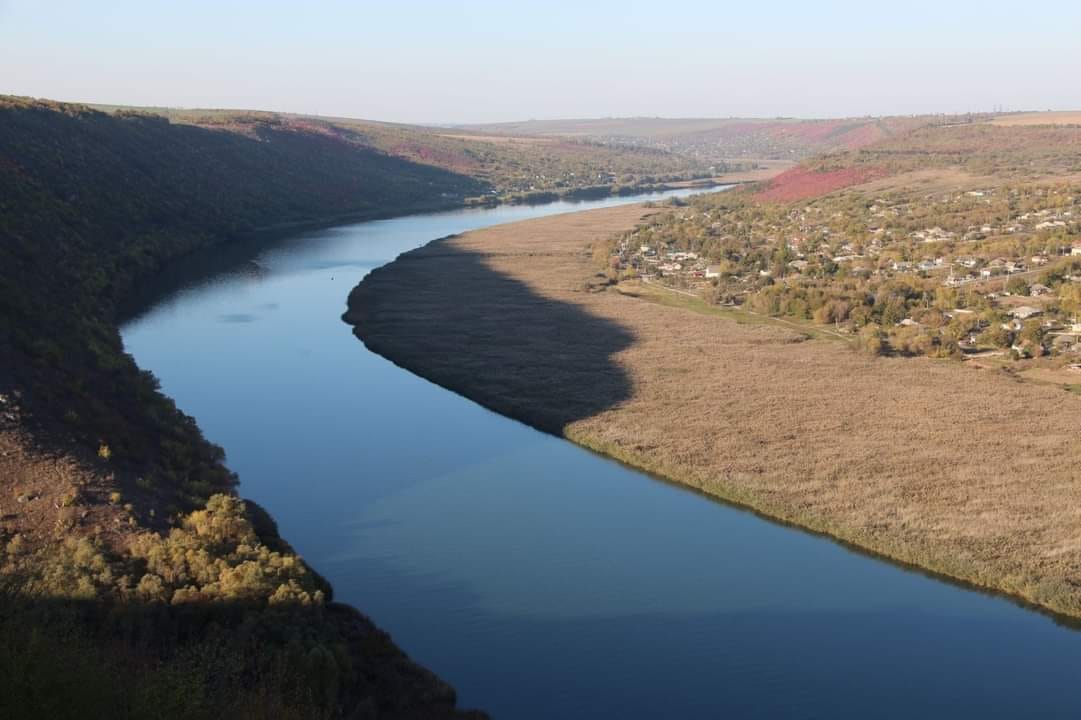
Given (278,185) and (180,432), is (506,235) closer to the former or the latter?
(278,185)

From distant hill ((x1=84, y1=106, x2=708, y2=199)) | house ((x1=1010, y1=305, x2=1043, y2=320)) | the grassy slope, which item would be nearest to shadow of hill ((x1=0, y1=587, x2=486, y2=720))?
the grassy slope

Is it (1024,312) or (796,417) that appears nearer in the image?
(796,417)

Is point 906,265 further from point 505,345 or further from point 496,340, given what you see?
point 505,345

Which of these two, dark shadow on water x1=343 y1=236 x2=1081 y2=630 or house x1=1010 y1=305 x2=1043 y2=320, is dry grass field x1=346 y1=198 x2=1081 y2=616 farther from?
house x1=1010 y1=305 x2=1043 y2=320

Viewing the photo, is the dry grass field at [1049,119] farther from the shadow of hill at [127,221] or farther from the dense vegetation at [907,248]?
the shadow of hill at [127,221]

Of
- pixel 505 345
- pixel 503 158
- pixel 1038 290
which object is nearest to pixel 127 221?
pixel 505 345

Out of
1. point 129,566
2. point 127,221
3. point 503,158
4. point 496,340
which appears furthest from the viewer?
point 503,158

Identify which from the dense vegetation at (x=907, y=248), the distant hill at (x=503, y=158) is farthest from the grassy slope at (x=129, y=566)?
the distant hill at (x=503, y=158)
